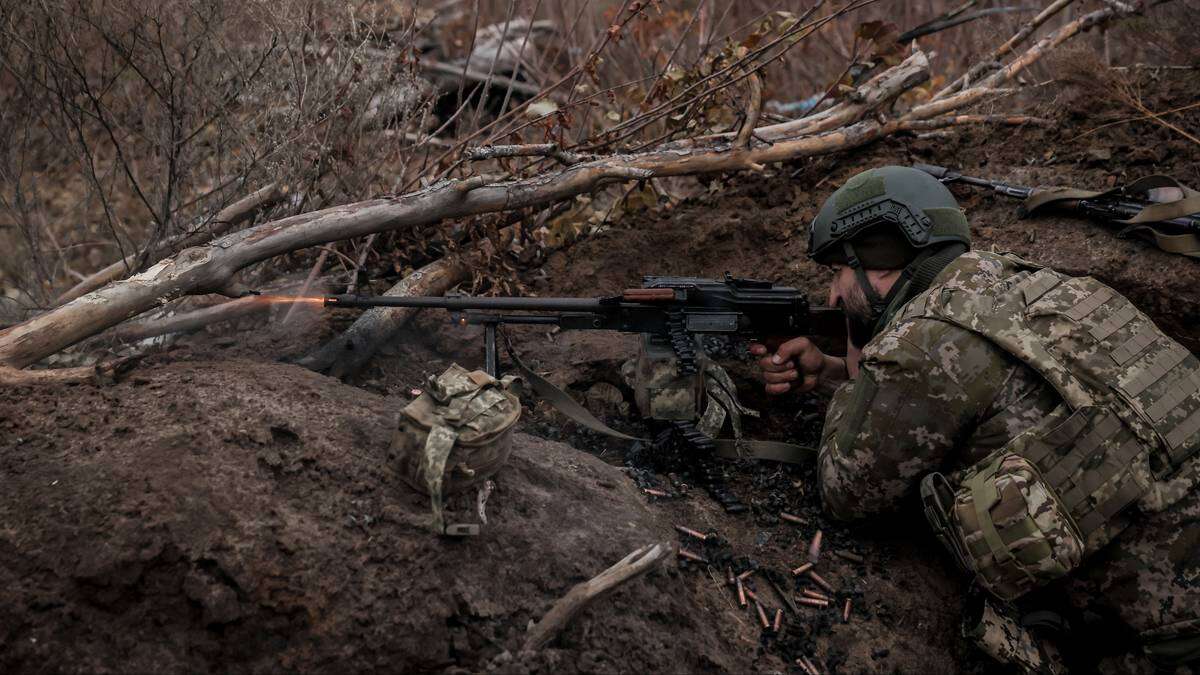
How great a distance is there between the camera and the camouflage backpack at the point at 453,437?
311 centimetres

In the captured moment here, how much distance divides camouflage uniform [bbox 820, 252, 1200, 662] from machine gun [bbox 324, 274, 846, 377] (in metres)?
0.75

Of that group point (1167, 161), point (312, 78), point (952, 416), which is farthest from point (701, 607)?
point (1167, 161)

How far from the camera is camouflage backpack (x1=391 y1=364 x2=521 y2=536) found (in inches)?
122

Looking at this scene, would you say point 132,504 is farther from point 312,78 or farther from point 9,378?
point 312,78

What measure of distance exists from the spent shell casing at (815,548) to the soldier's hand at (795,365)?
89 centimetres

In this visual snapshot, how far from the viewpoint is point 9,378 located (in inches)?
137

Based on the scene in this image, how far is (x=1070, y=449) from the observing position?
3445 millimetres

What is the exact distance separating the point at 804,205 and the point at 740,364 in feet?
4.50

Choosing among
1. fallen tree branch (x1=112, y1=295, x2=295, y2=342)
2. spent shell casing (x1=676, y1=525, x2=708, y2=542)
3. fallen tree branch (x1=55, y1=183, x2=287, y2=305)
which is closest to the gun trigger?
spent shell casing (x1=676, y1=525, x2=708, y2=542)

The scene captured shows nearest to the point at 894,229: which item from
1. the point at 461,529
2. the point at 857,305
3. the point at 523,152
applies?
the point at 857,305

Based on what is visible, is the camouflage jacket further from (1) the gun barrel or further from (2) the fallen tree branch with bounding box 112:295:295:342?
(2) the fallen tree branch with bounding box 112:295:295:342

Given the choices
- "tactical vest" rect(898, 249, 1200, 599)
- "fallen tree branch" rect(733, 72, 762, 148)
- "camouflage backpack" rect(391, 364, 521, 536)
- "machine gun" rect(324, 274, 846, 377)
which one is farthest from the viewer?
"fallen tree branch" rect(733, 72, 762, 148)

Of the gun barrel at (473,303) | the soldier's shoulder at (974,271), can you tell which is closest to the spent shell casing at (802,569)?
the soldier's shoulder at (974,271)

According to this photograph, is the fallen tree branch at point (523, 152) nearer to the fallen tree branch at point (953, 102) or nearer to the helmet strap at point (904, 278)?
the helmet strap at point (904, 278)
